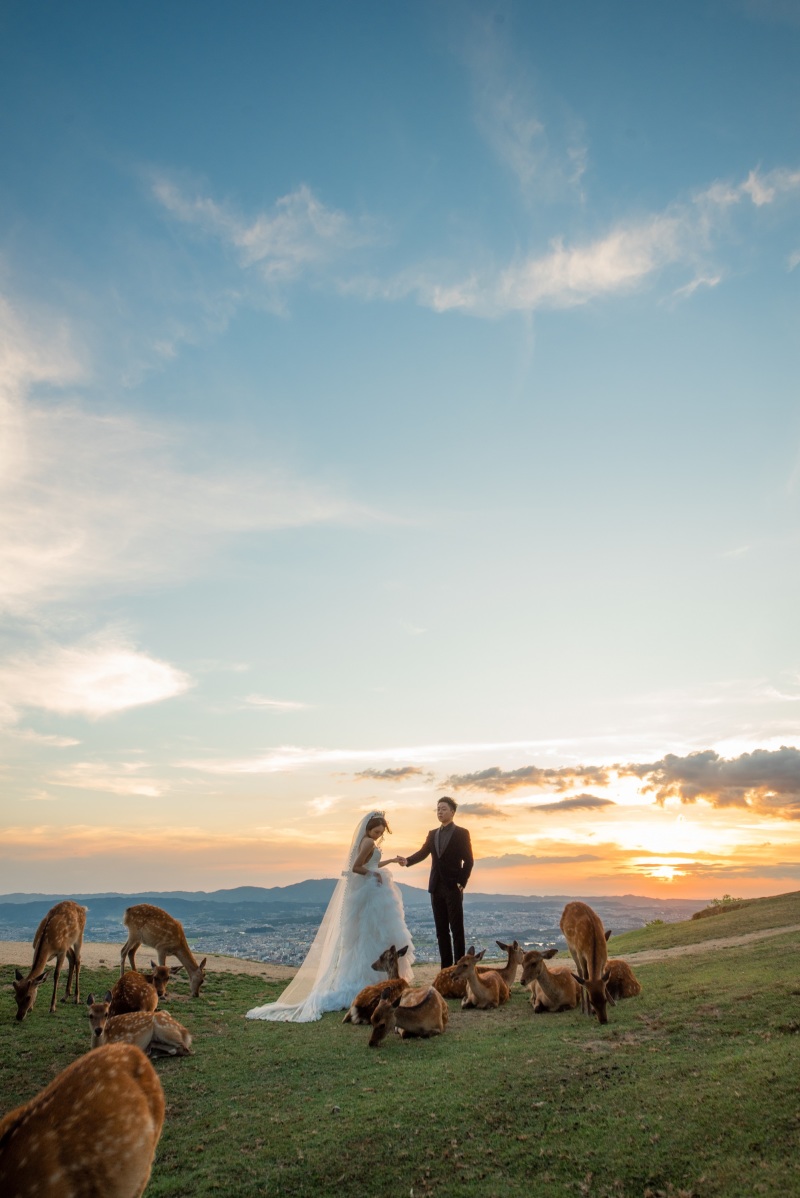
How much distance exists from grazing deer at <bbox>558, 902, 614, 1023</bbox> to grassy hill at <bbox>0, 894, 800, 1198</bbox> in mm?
279

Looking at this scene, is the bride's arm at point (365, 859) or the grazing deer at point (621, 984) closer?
the grazing deer at point (621, 984)

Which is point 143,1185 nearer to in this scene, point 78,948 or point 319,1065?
point 319,1065

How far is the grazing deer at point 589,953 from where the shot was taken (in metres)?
10.2

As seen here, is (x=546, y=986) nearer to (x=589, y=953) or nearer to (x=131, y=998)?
(x=589, y=953)

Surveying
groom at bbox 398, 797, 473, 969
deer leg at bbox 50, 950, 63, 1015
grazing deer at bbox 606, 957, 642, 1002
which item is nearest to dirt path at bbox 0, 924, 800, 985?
groom at bbox 398, 797, 473, 969

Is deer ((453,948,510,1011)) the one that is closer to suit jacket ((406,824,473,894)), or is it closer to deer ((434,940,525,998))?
deer ((434,940,525,998))

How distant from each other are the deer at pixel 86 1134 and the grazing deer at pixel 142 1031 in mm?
4931

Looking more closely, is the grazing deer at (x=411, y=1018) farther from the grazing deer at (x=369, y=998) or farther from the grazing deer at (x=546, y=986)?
the grazing deer at (x=546, y=986)

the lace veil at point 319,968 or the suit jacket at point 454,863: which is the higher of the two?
the suit jacket at point 454,863

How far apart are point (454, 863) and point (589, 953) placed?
4.94 meters

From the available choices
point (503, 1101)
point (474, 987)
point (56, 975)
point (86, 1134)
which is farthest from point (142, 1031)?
point (86, 1134)

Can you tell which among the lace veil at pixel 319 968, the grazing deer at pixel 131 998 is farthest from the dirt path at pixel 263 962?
the grazing deer at pixel 131 998

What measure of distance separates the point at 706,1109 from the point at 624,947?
1472cm

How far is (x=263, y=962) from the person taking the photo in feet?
79.9
